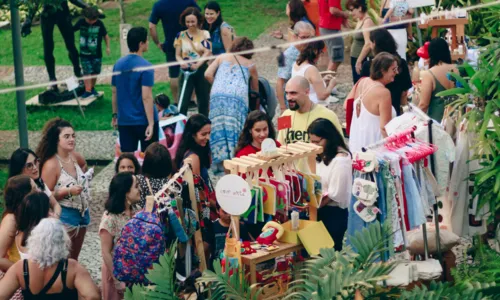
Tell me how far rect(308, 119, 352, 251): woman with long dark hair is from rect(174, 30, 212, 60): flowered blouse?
4.21m

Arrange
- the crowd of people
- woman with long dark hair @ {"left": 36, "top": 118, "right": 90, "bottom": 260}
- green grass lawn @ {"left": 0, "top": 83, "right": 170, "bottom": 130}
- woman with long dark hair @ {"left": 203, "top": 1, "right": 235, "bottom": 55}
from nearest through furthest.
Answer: the crowd of people → woman with long dark hair @ {"left": 36, "top": 118, "right": 90, "bottom": 260} → woman with long dark hair @ {"left": 203, "top": 1, "right": 235, "bottom": 55} → green grass lawn @ {"left": 0, "top": 83, "right": 170, "bottom": 130}

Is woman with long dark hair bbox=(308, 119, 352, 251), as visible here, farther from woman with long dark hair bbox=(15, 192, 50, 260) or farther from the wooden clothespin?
woman with long dark hair bbox=(15, 192, 50, 260)

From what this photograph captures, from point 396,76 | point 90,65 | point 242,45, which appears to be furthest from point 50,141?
point 90,65

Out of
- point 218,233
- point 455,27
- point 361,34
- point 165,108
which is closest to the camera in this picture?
point 218,233

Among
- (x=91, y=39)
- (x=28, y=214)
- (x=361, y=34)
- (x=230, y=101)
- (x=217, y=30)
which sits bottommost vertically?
(x=28, y=214)

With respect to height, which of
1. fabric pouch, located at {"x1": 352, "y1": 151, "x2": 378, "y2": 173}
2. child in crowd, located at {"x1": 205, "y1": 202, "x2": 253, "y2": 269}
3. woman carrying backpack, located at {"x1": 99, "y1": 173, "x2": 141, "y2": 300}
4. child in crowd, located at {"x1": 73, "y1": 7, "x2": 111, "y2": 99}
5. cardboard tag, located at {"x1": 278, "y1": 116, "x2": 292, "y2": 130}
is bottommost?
child in crowd, located at {"x1": 205, "y1": 202, "x2": 253, "y2": 269}

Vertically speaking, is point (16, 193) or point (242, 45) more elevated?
point (242, 45)

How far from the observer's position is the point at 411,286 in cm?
720

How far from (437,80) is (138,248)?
13.3 ft

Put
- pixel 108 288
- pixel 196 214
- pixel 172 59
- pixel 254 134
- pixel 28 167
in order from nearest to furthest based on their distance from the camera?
pixel 108 288, pixel 196 214, pixel 28 167, pixel 254 134, pixel 172 59

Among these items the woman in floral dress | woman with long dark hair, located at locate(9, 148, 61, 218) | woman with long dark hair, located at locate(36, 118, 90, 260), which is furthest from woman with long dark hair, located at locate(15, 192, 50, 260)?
the woman in floral dress

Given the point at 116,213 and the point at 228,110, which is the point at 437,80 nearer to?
the point at 228,110

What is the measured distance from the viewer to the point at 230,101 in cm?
999

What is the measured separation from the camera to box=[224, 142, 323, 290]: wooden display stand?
685 centimetres
